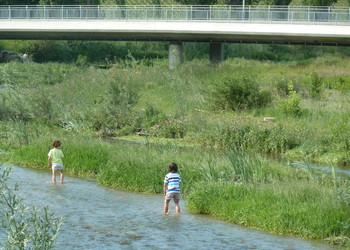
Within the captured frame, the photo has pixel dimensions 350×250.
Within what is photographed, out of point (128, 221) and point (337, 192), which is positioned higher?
point (337, 192)

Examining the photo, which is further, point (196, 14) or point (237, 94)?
point (196, 14)

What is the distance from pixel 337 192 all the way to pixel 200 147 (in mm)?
13685

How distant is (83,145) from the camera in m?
24.2

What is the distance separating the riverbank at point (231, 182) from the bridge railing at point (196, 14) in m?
35.0

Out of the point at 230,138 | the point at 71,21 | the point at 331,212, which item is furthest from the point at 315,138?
the point at 71,21

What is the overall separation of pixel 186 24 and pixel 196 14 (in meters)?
1.21

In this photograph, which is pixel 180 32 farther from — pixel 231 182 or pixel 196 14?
pixel 231 182

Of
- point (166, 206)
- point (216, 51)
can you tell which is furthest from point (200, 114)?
point (216, 51)

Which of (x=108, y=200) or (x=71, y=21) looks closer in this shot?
(x=108, y=200)

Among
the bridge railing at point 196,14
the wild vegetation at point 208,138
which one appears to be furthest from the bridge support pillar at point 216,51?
the wild vegetation at point 208,138

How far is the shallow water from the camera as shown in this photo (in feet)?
49.1

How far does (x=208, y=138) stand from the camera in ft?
98.1

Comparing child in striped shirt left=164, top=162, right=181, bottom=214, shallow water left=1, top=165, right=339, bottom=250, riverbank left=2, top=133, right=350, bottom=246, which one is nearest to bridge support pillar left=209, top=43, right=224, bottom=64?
riverbank left=2, top=133, right=350, bottom=246

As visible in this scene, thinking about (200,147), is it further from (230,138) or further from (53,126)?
(53,126)
